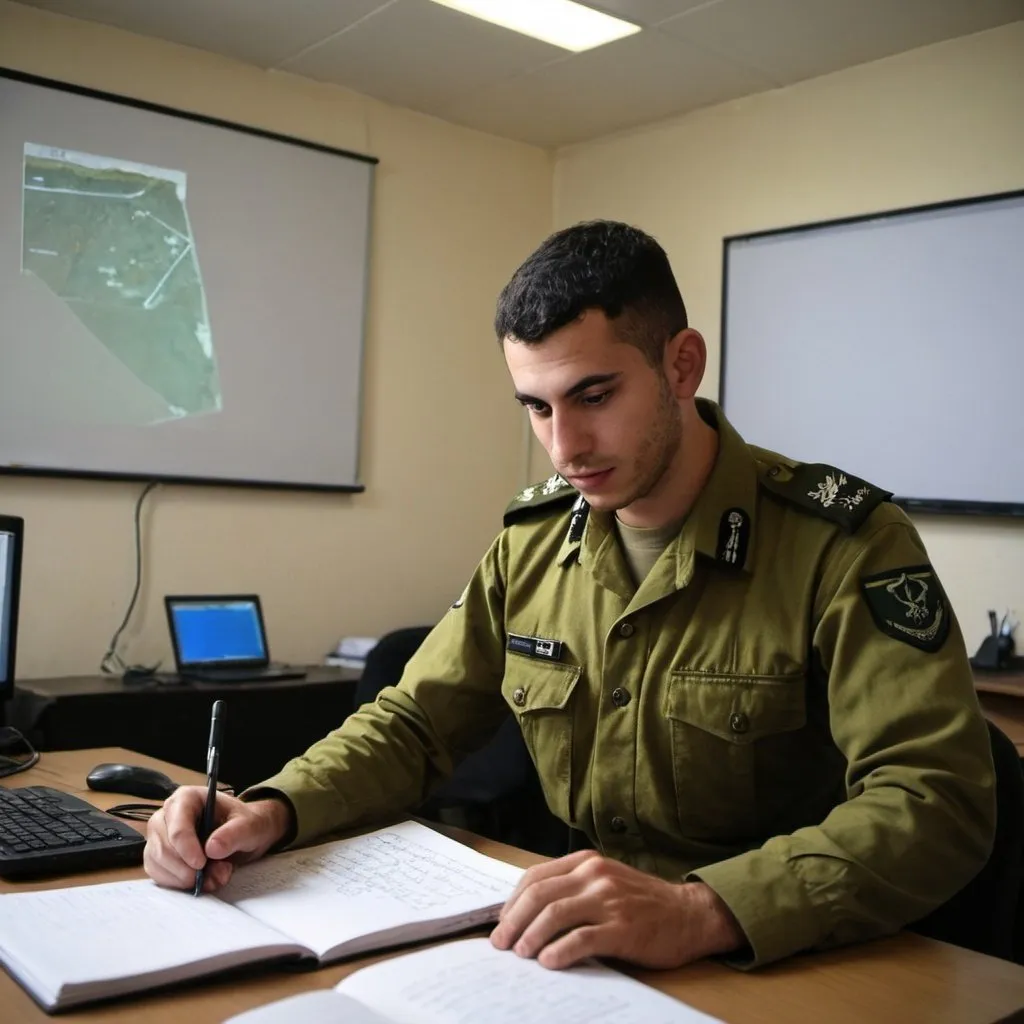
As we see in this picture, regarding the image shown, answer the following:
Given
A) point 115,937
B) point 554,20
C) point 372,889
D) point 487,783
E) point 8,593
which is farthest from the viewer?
point 554,20

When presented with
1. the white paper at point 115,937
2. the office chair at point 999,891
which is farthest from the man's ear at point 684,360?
the white paper at point 115,937

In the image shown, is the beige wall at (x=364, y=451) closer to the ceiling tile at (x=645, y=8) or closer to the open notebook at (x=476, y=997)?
the ceiling tile at (x=645, y=8)

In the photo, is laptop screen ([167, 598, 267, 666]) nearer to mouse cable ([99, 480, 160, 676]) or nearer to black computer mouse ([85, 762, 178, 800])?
mouse cable ([99, 480, 160, 676])

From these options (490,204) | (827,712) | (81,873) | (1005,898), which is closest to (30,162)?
(490,204)

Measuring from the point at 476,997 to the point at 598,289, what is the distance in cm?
76

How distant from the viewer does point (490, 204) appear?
3.90 m

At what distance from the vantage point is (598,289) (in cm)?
130

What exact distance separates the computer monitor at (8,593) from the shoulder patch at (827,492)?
1.35 meters

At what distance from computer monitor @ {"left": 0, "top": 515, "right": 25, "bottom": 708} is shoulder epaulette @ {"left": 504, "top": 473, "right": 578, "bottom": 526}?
959 millimetres

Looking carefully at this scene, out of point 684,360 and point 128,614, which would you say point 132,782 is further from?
point 128,614

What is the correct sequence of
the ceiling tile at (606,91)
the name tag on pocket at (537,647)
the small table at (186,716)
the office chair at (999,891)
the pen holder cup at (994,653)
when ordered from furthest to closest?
1. the ceiling tile at (606,91)
2. the pen holder cup at (994,653)
3. the small table at (186,716)
4. the name tag on pocket at (537,647)
5. the office chair at (999,891)

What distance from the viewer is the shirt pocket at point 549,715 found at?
1.42 m

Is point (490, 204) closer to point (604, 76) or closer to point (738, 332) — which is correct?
point (604, 76)

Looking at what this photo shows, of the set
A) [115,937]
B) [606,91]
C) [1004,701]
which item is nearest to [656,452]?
[115,937]
